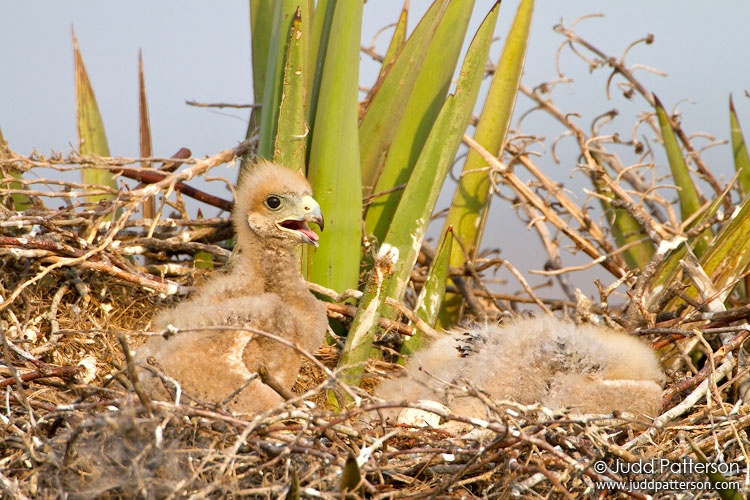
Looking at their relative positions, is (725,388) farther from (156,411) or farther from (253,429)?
(156,411)

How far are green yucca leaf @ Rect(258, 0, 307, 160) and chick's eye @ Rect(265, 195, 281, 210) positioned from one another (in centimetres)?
37

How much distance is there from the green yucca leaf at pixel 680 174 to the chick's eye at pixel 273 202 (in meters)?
2.06

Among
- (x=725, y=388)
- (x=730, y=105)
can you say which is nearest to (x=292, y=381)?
(x=725, y=388)

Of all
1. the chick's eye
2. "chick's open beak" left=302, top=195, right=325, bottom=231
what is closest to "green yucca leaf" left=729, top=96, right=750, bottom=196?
"chick's open beak" left=302, top=195, right=325, bottom=231

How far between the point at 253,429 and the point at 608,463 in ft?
3.24

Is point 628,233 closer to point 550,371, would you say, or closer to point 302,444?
point 550,371

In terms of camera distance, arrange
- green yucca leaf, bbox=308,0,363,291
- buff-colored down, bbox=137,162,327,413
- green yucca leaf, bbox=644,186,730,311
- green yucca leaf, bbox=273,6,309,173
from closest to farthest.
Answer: buff-colored down, bbox=137,162,327,413, green yucca leaf, bbox=273,6,309,173, green yucca leaf, bbox=308,0,363,291, green yucca leaf, bbox=644,186,730,311

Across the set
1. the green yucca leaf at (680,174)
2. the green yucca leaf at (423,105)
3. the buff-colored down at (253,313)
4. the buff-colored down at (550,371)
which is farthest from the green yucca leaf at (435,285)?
the green yucca leaf at (680,174)

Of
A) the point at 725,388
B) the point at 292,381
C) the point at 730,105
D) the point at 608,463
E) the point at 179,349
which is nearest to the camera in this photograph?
the point at 608,463

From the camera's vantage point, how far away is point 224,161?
362 cm

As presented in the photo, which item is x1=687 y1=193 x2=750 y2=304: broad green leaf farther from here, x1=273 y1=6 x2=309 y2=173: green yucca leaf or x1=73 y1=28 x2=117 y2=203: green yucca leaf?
x1=73 y1=28 x2=117 y2=203: green yucca leaf

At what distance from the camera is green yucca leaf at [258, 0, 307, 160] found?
3.17 meters

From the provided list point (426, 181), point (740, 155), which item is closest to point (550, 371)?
point (426, 181)

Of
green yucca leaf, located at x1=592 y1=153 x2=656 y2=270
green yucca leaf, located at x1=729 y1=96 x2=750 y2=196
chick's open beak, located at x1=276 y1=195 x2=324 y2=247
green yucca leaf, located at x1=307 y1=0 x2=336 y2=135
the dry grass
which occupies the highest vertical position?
green yucca leaf, located at x1=307 y1=0 x2=336 y2=135
